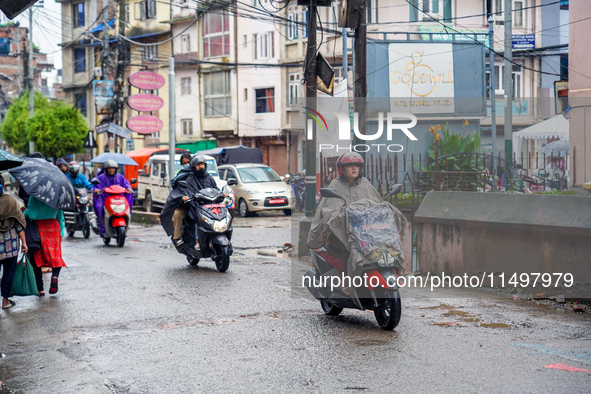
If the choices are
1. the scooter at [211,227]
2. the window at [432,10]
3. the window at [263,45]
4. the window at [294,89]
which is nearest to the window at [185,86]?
the window at [263,45]

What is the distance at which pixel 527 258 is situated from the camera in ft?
30.2

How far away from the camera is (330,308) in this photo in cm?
792

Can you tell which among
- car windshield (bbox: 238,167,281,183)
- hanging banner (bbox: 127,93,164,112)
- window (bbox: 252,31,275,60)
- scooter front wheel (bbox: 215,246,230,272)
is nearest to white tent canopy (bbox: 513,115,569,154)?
car windshield (bbox: 238,167,281,183)

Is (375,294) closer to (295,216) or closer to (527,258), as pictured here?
(527,258)

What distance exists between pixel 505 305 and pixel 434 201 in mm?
2527

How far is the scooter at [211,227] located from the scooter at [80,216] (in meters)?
6.31

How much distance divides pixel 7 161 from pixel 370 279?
4.12 meters

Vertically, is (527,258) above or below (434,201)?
below

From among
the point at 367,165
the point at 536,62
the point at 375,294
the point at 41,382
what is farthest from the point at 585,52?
the point at 536,62

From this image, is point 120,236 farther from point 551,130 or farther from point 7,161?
point 551,130

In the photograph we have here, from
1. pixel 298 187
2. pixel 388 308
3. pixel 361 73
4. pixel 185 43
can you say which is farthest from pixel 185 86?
pixel 388 308

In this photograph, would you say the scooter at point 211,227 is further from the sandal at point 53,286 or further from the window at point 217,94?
the window at point 217,94

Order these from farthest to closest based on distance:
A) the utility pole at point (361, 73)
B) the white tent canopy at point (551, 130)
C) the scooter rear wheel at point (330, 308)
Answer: the white tent canopy at point (551, 130)
the utility pole at point (361, 73)
the scooter rear wheel at point (330, 308)

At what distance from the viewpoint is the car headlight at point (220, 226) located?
11.6m
